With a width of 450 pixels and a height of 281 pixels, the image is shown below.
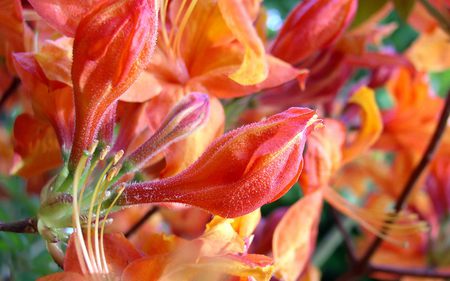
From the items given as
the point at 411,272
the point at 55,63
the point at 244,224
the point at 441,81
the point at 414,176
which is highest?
the point at 55,63

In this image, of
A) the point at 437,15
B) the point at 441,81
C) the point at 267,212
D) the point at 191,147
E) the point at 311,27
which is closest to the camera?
the point at 191,147

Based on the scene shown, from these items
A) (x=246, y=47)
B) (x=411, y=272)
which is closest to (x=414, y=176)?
(x=411, y=272)

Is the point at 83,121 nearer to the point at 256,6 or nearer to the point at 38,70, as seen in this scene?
the point at 38,70

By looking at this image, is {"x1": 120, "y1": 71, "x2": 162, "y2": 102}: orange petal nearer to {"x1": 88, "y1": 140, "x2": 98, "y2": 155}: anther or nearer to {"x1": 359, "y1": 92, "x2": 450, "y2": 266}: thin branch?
{"x1": 88, "y1": 140, "x2": 98, "y2": 155}: anther

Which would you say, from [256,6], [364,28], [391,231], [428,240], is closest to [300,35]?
[256,6]

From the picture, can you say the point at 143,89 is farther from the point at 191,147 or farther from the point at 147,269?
the point at 147,269

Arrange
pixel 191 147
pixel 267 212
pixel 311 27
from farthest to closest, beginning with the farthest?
1. pixel 267 212
2. pixel 311 27
3. pixel 191 147

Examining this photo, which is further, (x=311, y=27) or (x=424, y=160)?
(x=424, y=160)
